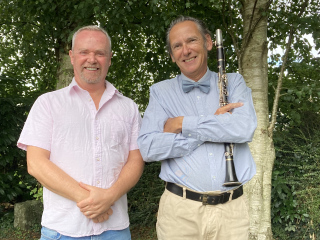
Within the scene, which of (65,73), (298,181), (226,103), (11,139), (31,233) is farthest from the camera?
(11,139)

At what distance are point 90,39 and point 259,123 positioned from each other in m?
2.57

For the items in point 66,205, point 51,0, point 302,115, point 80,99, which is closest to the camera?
point 66,205

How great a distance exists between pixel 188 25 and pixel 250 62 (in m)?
1.95

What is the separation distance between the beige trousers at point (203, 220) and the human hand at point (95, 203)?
0.49 metres

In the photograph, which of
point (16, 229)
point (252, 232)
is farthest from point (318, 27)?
point (16, 229)

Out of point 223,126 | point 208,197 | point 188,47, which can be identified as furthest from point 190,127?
point 188,47

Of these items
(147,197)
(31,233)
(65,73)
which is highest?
(65,73)

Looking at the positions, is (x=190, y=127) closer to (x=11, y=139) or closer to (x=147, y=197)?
(x=147, y=197)

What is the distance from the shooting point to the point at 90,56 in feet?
7.86

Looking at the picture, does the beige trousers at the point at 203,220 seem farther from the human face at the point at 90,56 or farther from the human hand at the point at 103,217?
the human face at the point at 90,56

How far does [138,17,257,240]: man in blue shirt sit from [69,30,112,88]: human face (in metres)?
0.46

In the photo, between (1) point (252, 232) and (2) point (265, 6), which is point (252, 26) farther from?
(1) point (252, 232)

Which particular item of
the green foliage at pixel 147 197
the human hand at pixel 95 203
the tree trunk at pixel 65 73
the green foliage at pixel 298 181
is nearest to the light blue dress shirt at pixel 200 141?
the human hand at pixel 95 203

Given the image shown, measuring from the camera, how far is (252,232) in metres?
4.19
